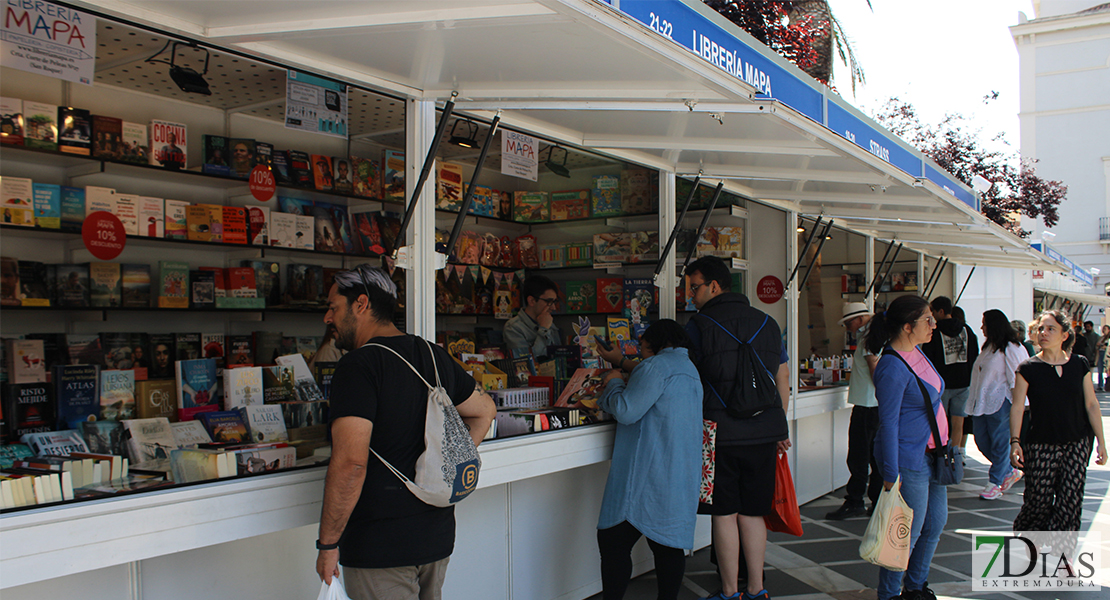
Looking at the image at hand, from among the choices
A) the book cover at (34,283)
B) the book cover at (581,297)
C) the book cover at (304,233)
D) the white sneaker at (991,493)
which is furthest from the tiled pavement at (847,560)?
the book cover at (34,283)

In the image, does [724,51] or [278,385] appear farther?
[278,385]

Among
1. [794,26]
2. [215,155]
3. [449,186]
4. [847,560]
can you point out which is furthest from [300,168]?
[794,26]

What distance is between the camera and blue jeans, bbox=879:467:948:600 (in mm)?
3566

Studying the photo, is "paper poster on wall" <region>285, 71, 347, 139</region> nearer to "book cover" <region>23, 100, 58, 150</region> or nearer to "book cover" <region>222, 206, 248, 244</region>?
"book cover" <region>23, 100, 58, 150</region>

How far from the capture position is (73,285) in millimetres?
3926

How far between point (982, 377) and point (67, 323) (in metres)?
6.50

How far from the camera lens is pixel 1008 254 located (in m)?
9.16

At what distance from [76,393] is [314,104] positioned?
5.64ft

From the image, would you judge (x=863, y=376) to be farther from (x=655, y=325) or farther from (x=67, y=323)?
(x=67, y=323)

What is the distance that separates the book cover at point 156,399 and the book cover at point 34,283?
2.15 feet

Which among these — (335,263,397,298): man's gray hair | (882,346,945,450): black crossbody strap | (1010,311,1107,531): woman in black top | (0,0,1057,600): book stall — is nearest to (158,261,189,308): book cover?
(0,0,1057,600): book stall

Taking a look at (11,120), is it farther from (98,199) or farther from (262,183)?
(262,183)

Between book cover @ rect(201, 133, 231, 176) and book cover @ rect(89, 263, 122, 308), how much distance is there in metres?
0.72

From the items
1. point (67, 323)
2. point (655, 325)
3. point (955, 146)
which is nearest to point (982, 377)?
point (655, 325)
